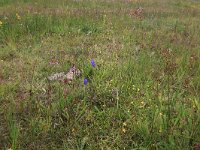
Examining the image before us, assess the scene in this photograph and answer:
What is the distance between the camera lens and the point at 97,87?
16.0 feet

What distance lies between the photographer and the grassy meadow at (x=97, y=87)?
3922 mm

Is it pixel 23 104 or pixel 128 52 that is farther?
pixel 128 52

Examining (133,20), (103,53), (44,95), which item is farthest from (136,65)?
(133,20)

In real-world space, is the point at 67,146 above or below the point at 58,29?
below

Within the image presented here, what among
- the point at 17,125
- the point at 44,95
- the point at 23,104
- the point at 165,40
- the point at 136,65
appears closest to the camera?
the point at 17,125

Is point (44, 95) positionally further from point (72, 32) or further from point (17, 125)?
point (72, 32)

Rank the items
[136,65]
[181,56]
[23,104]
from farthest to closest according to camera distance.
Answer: [181,56]
[136,65]
[23,104]

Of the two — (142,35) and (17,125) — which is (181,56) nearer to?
(142,35)

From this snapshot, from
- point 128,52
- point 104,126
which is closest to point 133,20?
point 128,52

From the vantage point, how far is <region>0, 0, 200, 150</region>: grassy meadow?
392 cm

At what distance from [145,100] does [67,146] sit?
144cm

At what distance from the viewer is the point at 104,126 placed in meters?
4.16

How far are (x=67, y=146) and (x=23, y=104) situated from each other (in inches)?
42.5

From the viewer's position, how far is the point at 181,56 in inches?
253
